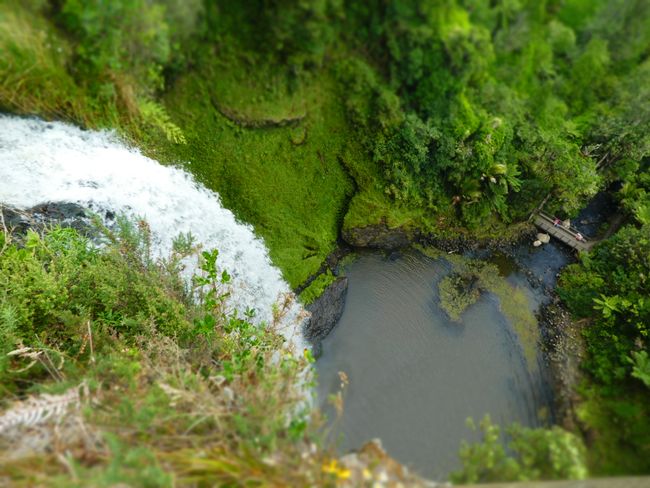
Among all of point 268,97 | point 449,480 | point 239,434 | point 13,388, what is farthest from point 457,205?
point 13,388

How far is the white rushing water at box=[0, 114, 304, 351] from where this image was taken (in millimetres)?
6254

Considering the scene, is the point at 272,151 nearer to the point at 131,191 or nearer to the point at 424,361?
the point at 131,191

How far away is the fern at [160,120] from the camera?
6679mm

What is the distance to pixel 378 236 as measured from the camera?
809 cm

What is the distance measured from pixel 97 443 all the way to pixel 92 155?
16.6 feet

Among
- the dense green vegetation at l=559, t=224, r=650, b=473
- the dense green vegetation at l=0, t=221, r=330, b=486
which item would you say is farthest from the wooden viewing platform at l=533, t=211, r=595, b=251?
the dense green vegetation at l=0, t=221, r=330, b=486

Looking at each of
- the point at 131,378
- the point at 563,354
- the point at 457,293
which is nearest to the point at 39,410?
A: the point at 131,378

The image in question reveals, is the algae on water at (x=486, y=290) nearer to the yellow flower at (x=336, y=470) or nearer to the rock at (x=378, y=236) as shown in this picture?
the rock at (x=378, y=236)

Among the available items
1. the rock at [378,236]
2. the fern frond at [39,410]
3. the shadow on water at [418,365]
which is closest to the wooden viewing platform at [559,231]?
the shadow on water at [418,365]

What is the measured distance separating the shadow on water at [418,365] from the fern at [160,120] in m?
4.27

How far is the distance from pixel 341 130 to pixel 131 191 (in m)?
4.16

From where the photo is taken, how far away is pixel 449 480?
4.58 meters

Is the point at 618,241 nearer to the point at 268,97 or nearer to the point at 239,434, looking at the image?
the point at 268,97

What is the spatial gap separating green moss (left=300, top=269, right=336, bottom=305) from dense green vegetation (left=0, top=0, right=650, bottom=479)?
5 cm
